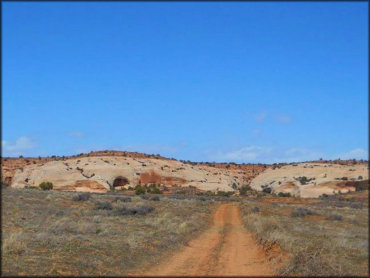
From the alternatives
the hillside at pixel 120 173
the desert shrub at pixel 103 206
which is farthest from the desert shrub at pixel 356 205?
the desert shrub at pixel 103 206

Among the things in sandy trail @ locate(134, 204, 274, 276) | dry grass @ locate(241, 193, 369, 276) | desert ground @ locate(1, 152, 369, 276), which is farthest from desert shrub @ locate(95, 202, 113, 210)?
dry grass @ locate(241, 193, 369, 276)

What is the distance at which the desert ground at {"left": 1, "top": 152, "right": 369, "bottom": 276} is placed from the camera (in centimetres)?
461

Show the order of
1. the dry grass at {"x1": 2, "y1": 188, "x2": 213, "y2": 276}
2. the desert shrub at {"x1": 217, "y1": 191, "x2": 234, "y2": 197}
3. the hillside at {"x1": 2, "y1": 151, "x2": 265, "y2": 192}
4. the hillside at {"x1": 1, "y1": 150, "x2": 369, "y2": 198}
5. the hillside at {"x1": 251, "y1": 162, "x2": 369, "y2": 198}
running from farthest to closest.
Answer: the dry grass at {"x1": 2, "y1": 188, "x2": 213, "y2": 276}
the hillside at {"x1": 2, "y1": 151, "x2": 265, "y2": 192}
the desert shrub at {"x1": 217, "y1": 191, "x2": 234, "y2": 197}
the hillside at {"x1": 1, "y1": 150, "x2": 369, "y2": 198}
the hillside at {"x1": 251, "y1": 162, "x2": 369, "y2": 198}

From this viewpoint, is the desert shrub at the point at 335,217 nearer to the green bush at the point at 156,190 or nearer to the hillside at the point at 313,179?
the hillside at the point at 313,179

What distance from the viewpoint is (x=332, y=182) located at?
4535 mm

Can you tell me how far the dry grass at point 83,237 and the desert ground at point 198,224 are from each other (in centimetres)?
6

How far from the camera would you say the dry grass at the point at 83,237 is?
569 inches

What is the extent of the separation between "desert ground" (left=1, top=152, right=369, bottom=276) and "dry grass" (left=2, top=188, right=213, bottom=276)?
59 mm

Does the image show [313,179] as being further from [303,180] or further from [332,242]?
[332,242]

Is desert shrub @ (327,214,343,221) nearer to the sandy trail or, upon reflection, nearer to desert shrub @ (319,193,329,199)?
desert shrub @ (319,193,329,199)

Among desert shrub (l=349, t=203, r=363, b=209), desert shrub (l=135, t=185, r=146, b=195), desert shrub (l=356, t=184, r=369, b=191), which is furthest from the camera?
desert shrub (l=135, t=185, r=146, b=195)

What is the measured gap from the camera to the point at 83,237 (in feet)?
68.0

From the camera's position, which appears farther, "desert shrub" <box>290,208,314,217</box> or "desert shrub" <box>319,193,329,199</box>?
"desert shrub" <box>290,208,314,217</box>

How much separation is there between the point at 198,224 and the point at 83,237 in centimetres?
1105
